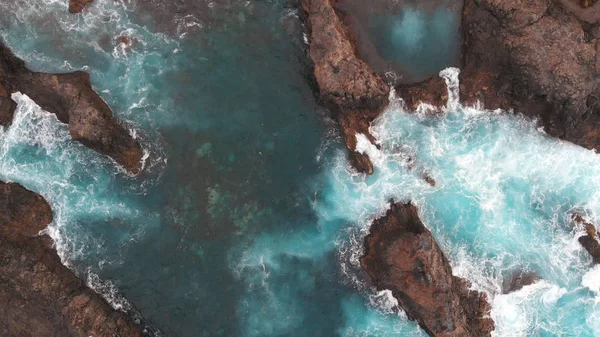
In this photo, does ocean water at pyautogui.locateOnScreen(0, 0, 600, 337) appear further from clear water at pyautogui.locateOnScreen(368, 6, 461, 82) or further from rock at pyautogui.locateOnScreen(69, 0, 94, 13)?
clear water at pyautogui.locateOnScreen(368, 6, 461, 82)

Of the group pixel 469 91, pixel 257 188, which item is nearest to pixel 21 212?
pixel 257 188

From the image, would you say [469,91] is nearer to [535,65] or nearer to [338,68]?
[535,65]

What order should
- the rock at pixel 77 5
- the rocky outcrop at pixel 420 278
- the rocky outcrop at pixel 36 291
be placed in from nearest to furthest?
the rocky outcrop at pixel 420 278
the rocky outcrop at pixel 36 291
the rock at pixel 77 5

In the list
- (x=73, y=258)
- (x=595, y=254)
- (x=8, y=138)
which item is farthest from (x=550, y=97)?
(x=8, y=138)

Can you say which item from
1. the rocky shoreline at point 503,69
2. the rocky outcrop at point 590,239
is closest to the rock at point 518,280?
the rocky outcrop at point 590,239

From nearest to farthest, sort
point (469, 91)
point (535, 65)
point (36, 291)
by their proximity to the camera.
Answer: point (535, 65)
point (36, 291)
point (469, 91)

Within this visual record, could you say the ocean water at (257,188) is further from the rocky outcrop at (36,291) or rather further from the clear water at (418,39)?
the clear water at (418,39)

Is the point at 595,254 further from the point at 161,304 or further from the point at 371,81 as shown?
the point at 161,304
